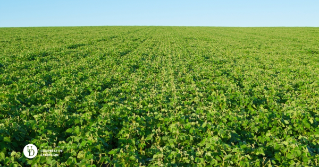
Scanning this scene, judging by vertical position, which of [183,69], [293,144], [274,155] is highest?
[183,69]

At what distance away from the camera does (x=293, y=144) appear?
4469mm

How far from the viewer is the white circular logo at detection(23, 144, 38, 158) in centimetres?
406

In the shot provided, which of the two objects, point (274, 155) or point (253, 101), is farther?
point (253, 101)

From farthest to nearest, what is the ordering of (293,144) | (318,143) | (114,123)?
(114,123) → (318,143) → (293,144)

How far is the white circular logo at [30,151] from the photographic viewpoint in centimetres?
406

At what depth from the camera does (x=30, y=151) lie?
4.16 metres

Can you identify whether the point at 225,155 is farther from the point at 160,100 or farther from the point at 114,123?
the point at 160,100

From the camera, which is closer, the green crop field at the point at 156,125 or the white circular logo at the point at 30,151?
the white circular logo at the point at 30,151

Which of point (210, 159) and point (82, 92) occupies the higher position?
point (82, 92)

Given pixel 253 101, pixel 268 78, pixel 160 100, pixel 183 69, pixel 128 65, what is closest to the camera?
pixel 160 100

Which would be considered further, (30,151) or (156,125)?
(156,125)

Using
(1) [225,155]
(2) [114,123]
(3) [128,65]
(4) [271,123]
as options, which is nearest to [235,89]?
(4) [271,123]

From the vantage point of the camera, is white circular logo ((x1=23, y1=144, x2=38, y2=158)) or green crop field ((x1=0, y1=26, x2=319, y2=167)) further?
green crop field ((x1=0, y1=26, x2=319, y2=167))

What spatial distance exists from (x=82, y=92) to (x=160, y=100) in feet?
11.8
